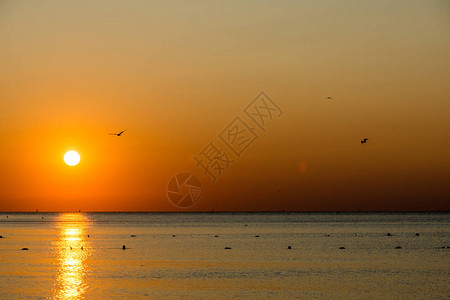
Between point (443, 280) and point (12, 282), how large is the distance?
35394 millimetres

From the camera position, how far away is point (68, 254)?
272 feet

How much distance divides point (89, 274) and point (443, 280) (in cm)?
3068

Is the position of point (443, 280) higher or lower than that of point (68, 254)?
lower

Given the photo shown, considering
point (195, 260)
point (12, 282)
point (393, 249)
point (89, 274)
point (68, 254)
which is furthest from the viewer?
point (393, 249)

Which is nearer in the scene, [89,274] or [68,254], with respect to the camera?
[89,274]

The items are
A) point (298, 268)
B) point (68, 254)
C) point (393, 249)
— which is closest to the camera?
point (298, 268)

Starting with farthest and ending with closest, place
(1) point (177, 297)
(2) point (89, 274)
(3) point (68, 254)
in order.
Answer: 1. (3) point (68, 254)
2. (2) point (89, 274)
3. (1) point (177, 297)

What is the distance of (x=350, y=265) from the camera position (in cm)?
6725

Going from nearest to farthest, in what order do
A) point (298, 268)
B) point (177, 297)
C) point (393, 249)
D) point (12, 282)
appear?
1. point (177, 297)
2. point (12, 282)
3. point (298, 268)
4. point (393, 249)

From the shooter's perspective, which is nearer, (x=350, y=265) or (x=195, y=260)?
(x=350, y=265)

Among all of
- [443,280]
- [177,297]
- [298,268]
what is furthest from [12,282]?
[443,280]

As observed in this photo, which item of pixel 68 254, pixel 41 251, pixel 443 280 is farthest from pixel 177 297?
pixel 41 251

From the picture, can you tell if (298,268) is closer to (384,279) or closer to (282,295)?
(384,279)

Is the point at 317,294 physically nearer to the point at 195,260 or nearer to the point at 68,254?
the point at 195,260
